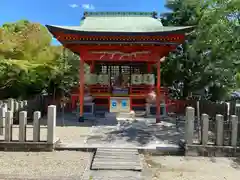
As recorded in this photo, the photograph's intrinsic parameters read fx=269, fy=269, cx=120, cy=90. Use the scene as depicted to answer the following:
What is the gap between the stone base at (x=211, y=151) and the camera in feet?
22.2

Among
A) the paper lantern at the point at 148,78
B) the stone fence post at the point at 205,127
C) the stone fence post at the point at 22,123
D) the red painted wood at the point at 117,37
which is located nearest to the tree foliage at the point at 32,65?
the red painted wood at the point at 117,37

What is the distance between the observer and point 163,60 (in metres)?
17.8

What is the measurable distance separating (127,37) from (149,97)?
365 centimetres

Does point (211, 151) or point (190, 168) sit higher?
point (211, 151)

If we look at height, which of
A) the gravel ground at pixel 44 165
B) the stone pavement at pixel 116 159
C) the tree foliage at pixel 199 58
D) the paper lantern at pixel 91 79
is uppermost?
the tree foliage at pixel 199 58

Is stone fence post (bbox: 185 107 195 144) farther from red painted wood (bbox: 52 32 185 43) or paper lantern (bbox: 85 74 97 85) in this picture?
paper lantern (bbox: 85 74 97 85)

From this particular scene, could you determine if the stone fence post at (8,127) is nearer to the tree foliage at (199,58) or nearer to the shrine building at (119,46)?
the shrine building at (119,46)

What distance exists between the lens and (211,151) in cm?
680

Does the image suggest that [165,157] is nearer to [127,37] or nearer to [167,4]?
[127,37]

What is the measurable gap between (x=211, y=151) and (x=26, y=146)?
4.70 metres

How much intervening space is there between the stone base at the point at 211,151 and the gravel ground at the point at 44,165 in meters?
2.57

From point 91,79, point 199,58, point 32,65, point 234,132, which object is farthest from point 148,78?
point 234,132

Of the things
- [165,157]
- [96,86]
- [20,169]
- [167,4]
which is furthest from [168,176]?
[167,4]

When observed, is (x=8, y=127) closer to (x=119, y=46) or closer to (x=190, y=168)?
(x=190, y=168)
